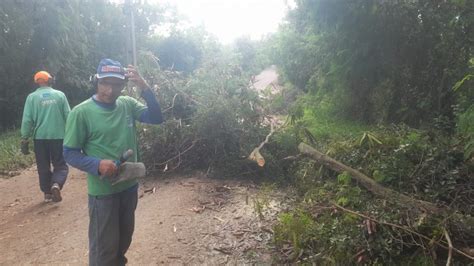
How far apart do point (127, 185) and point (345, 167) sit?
2806 mm

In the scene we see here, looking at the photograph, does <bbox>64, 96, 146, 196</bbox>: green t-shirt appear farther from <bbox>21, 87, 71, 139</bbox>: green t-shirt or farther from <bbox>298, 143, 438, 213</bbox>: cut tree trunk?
<bbox>21, 87, 71, 139</bbox>: green t-shirt

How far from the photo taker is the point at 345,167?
16.1 feet

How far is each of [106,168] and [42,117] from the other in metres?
3.44

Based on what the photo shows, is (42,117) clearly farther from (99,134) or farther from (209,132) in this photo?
(99,134)

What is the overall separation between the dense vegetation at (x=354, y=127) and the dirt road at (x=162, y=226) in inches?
19.7

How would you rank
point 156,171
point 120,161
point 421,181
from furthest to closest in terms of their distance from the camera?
1. point 156,171
2. point 421,181
3. point 120,161

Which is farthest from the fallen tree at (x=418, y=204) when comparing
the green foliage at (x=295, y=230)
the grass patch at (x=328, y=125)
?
the grass patch at (x=328, y=125)

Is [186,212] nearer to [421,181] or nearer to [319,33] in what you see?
[421,181]

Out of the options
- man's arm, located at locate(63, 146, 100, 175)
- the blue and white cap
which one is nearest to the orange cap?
the blue and white cap

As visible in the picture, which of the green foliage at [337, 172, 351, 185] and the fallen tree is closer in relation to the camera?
the fallen tree

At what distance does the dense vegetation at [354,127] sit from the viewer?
3.70m

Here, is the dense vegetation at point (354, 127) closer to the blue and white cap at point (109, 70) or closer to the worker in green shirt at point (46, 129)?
the worker in green shirt at point (46, 129)

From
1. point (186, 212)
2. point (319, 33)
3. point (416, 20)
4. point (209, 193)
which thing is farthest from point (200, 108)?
point (416, 20)

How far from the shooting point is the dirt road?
4375mm
